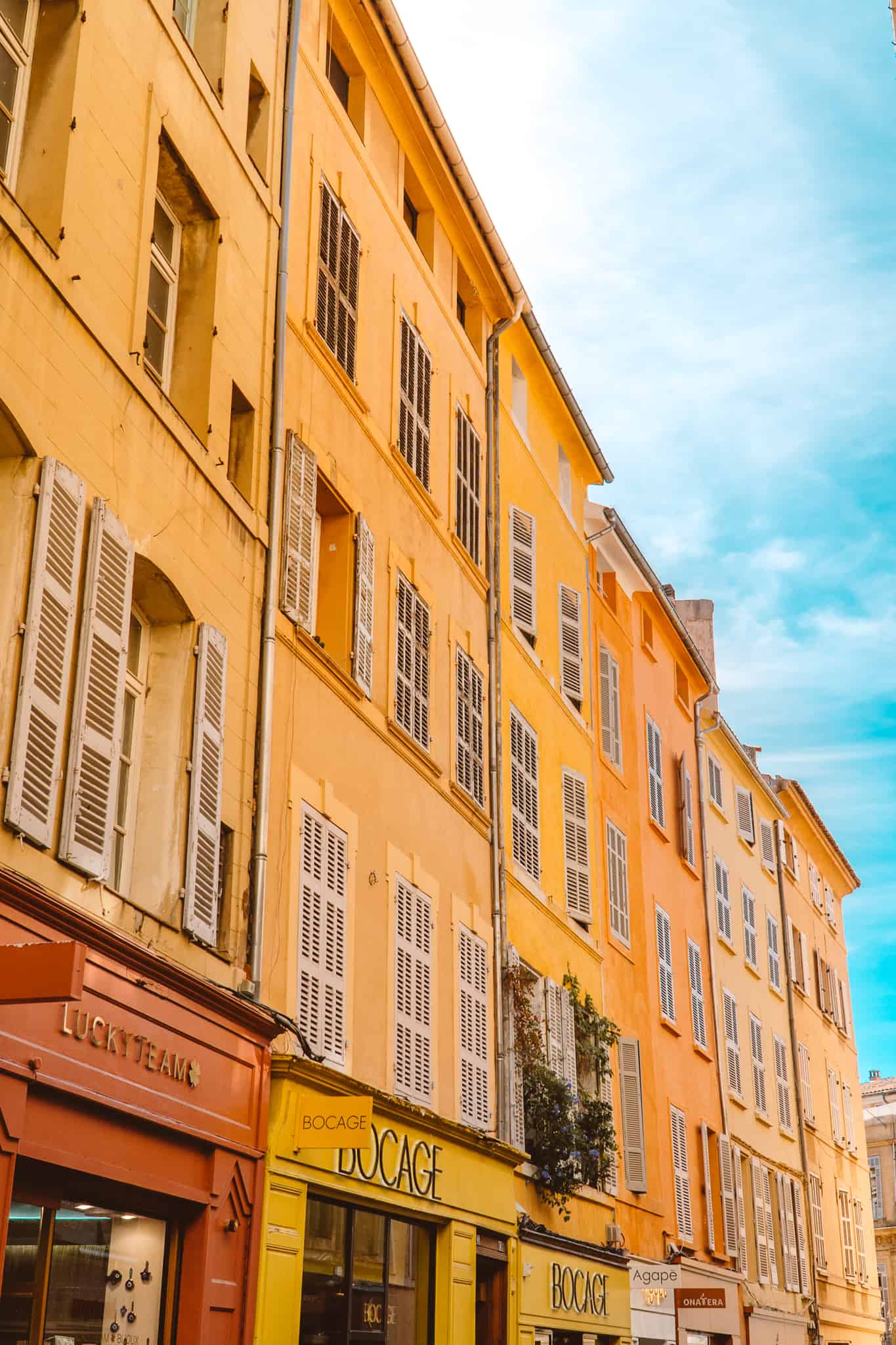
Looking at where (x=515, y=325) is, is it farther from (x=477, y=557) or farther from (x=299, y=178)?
(x=299, y=178)

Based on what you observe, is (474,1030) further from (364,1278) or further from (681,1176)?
(681,1176)

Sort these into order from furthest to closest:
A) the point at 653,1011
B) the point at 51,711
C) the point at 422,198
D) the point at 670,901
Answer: the point at 670,901 → the point at 653,1011 → the point at 422,198 → the point at 51,711

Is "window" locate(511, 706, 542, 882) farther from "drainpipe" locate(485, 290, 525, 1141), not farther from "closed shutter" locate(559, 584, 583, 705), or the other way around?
"closed shutter" locate(559, 584, 583, 705)

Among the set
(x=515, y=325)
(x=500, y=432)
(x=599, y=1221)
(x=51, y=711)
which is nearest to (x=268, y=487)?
(x=51, y=711)

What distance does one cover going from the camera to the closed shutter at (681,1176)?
22.0m

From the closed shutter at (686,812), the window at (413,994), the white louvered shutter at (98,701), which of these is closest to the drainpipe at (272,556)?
the white louvered shutter at (98,701)

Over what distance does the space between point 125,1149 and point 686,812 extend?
18221 millimetres

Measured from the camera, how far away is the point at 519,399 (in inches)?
805

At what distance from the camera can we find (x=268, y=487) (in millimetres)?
12000

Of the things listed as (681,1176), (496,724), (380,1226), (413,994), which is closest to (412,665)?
(496,724)

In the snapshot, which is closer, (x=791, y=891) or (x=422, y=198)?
(x=422, y=198)

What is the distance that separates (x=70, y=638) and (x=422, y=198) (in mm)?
10022

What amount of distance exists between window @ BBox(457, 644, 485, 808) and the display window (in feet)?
14.5

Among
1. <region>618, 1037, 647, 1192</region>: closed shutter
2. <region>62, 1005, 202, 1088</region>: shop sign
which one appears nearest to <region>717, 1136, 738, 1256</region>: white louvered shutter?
<region>618, 1037, 647, 1192</region>: closed shutter
